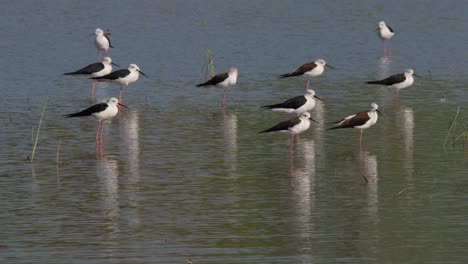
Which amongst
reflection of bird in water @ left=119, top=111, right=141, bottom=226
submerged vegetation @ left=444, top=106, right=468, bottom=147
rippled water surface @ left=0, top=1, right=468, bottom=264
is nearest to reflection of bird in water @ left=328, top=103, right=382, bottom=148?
rippled water surface @ left=0, top=1, right=468, bottom=264

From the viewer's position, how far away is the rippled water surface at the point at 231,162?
51.7ft

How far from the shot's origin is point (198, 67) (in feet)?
123

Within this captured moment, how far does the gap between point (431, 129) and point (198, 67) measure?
13.3m

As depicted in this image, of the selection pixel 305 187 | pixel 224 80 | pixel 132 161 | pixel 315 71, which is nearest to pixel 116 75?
Answer: pixel 224 80

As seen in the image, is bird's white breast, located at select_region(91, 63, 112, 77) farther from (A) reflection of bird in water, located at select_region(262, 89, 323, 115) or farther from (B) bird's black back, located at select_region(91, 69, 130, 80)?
(A) reflection of bird in water, located at select_region(262, 89, 323, 115)

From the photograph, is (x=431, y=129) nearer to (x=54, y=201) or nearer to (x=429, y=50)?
(x=54, y=201)

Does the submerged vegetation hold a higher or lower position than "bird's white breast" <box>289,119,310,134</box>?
lower

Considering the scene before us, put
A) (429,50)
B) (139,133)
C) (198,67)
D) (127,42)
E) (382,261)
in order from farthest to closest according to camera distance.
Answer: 1. (127,42)
2. (429,50)
3. (198,67)
4. (139,133)
5. (382,261)

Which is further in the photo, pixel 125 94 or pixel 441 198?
pixel 125 94

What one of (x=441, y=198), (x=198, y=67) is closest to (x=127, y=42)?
(x=198, y=67)

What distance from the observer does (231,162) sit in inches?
861

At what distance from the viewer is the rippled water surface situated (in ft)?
51.7

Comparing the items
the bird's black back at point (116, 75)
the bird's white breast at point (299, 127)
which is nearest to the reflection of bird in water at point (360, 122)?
the bird's white breast at point (299, 127)

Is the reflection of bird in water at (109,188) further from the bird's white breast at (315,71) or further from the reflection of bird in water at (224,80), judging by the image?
the bird's white breast at (315,71)
